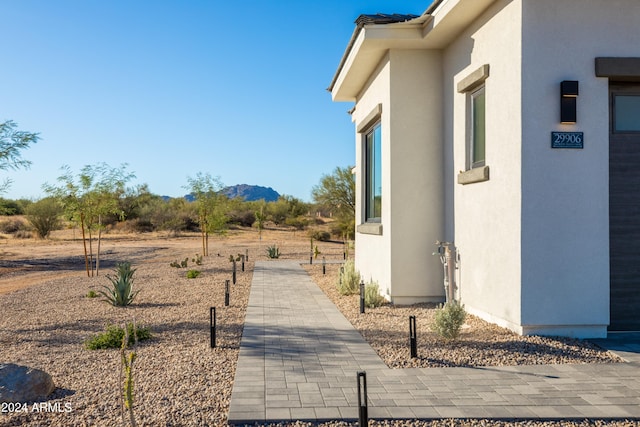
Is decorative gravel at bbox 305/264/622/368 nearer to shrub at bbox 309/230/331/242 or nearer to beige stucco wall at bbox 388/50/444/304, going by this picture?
beige stucco wall at bbox 388/50/444/304

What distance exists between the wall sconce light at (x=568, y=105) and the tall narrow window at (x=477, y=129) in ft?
5.36

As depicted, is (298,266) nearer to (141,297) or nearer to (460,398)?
(141,297)

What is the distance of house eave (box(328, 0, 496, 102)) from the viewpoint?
8266 millimetres

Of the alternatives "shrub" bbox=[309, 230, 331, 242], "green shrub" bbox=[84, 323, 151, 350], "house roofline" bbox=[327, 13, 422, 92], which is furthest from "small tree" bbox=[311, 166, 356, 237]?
"green shrub" bbox=[84, 323, 151, 350]

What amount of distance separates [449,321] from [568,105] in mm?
2919

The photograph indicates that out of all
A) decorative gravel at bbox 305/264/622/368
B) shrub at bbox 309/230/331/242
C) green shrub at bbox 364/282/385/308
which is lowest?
decorative gravel at bbox 305/264/622/368

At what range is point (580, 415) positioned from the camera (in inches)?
178

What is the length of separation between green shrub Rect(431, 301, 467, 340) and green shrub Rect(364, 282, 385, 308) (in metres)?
3.07

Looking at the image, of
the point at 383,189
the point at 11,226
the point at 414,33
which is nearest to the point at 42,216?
the point at 11,226

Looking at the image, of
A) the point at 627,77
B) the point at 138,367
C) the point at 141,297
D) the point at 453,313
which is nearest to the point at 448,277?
the point at 453,313

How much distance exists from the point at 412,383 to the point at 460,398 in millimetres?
555

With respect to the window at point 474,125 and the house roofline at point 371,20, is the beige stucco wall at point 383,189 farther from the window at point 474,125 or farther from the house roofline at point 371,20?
the window at point 474,125

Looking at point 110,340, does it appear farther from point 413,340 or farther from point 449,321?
point 449,321

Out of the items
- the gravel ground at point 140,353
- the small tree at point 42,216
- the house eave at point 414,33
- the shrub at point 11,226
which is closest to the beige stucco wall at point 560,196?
the house eave at point 414,33
